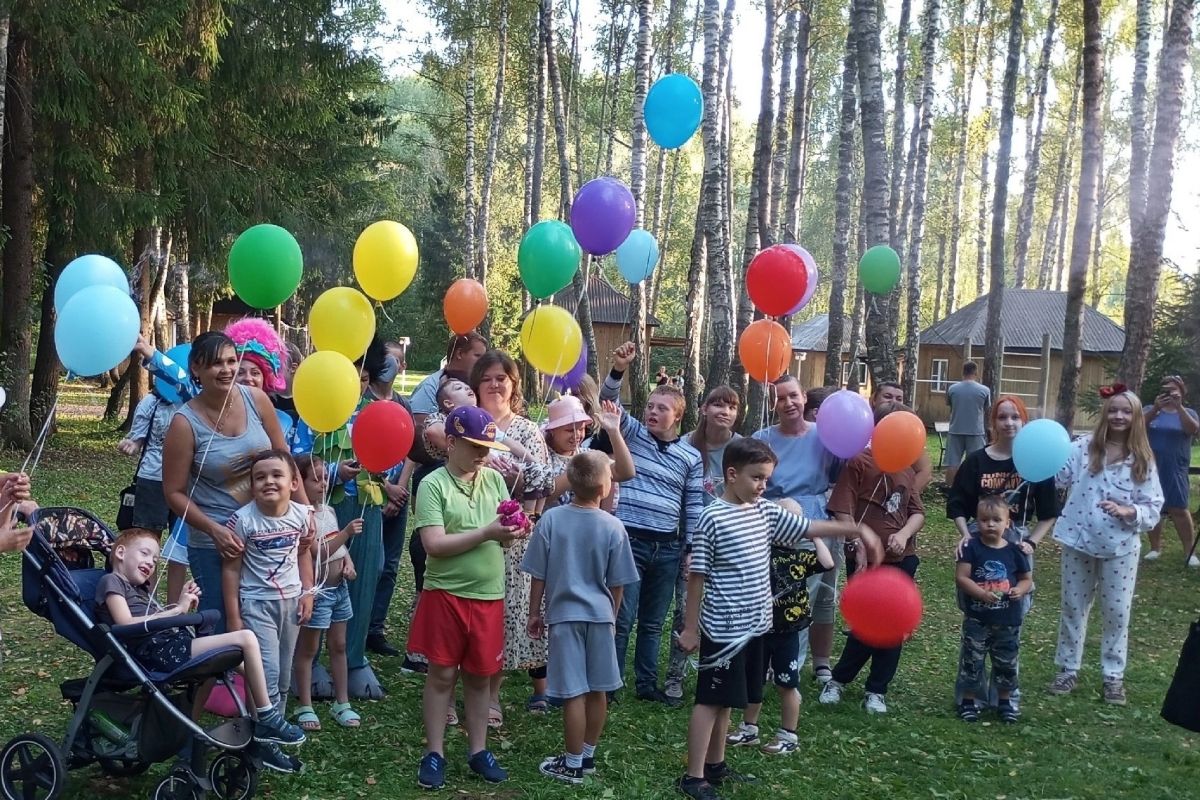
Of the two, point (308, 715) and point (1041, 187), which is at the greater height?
point (1041, 187)

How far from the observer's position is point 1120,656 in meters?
5.42

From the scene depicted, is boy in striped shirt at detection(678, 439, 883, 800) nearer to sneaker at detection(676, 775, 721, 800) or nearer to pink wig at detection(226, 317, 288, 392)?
sneaker at detection(676, 775, 721, 800)

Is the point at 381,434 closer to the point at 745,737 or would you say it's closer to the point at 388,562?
the point at 388,562

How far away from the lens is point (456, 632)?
153 inches

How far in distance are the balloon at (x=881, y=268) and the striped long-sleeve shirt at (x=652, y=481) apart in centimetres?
297

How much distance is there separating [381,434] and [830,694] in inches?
109

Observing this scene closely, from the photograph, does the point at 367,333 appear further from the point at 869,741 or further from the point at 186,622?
the point at 869,741

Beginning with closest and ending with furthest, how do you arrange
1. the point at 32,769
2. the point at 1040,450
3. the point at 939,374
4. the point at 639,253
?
1. the point at 32,769
2. the point at 1040,450
3. the point at 639,253
4. the point at 939,374

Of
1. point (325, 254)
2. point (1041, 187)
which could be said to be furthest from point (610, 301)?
point (325, 254)

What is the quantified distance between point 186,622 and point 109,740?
1.68 ft

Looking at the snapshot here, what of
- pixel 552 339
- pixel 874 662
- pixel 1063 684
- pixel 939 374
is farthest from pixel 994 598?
pixel 939 374

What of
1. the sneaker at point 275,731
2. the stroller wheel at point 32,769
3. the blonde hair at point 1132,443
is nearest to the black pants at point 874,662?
the blonde hair at point 1132,443

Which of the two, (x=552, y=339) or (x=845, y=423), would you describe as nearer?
(x=845, y=423)

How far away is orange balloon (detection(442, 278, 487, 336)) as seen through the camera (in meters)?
5.77
